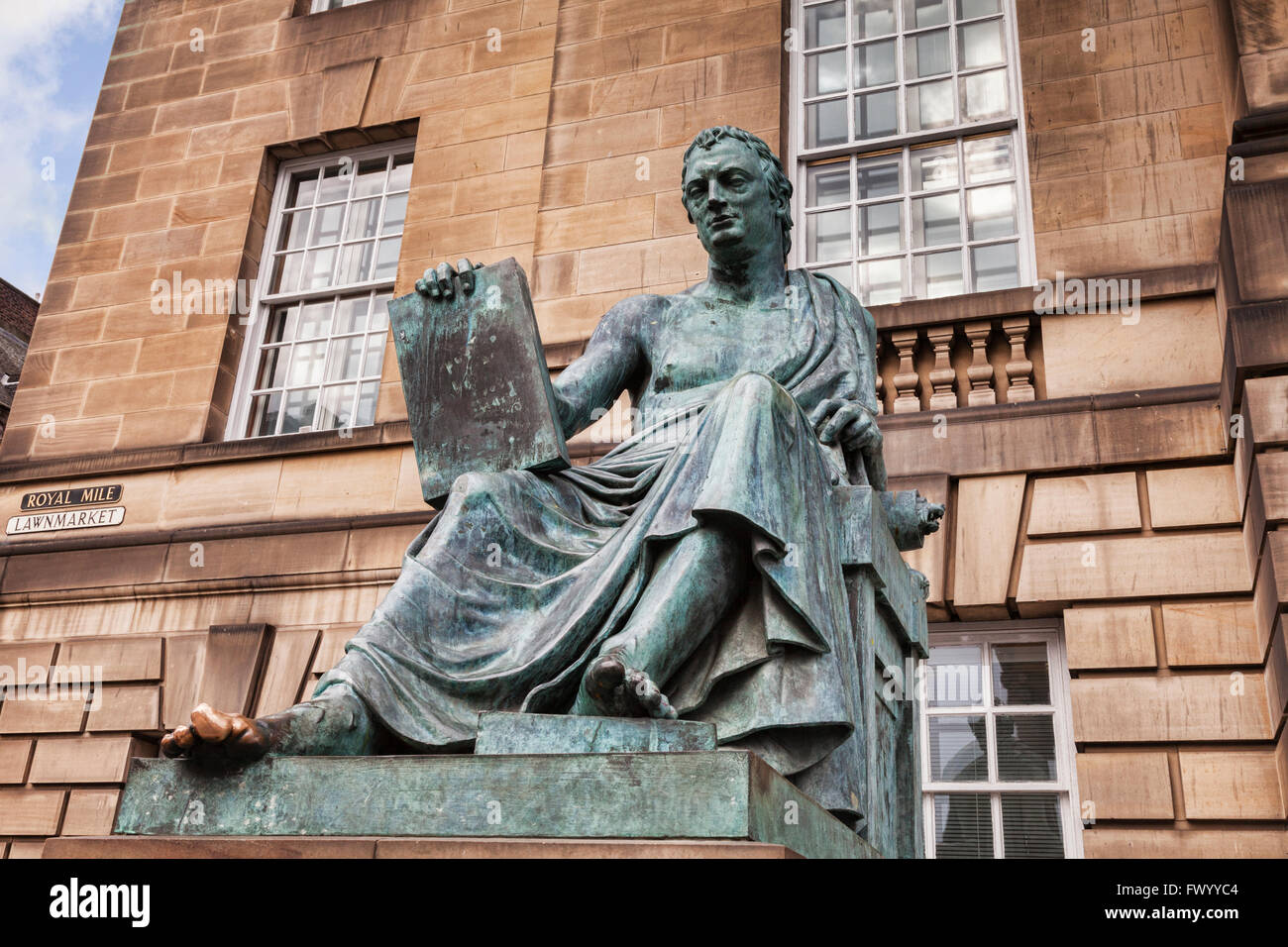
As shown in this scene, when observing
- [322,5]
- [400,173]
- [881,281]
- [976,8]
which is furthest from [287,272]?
[976,8]

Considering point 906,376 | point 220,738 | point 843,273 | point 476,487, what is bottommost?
point 220,738

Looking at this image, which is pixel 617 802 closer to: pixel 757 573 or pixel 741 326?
pixel 757 573

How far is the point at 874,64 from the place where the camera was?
10.3m

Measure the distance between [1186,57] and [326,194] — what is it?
7726mm

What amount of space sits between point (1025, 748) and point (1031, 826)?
48 cm

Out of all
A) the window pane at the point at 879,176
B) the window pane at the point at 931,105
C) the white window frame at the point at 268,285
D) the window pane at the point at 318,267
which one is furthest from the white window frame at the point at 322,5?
the window pane at the point at 931,105

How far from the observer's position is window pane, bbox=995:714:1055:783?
7551mm

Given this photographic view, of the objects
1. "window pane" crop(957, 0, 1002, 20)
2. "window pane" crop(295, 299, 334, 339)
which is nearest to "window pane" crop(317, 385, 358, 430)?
"window pane" crop(295, 299, 334, 339)

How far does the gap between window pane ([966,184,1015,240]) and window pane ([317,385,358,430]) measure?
5554mm

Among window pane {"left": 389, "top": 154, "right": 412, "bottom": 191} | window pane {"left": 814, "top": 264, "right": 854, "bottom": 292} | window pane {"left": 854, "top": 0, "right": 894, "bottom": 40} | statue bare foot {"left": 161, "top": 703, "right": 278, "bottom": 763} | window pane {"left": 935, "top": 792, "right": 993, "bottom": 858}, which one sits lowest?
statue bare foot {"left": 161, "top": 703, "right": 278, "bottom": 763}

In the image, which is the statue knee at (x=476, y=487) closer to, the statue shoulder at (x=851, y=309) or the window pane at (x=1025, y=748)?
the statue shoulder at (x=851, y=309)

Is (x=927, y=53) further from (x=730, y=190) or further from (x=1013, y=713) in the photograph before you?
(x=730, y=190)

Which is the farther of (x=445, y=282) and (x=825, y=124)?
(x=825, y=124)

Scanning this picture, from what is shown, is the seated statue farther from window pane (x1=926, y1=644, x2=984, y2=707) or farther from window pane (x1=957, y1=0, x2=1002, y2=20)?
window pane (x1=957, y1=0, x2=1002, y2=20)
